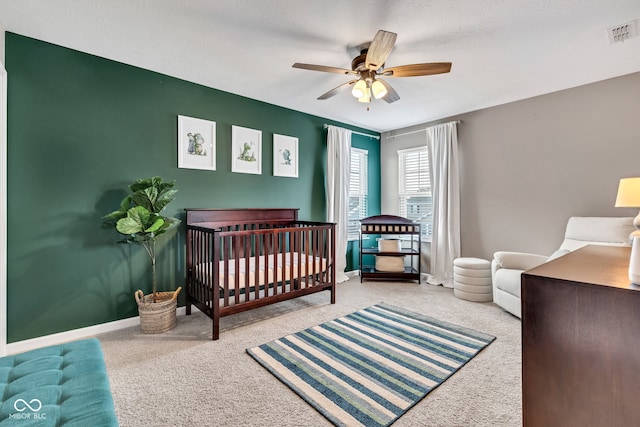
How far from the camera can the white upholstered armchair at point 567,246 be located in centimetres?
264

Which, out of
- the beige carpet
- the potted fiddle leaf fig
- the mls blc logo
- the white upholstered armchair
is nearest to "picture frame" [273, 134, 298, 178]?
the potted fiddle leaf fig

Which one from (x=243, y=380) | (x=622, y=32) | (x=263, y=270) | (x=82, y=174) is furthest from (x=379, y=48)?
(x=82, y=174)

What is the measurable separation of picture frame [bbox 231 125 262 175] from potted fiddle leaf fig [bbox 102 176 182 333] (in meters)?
0.94

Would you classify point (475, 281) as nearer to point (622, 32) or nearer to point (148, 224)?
point (622, 32)

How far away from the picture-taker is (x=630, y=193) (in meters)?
1.77

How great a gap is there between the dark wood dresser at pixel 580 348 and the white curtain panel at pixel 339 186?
10.7 feet

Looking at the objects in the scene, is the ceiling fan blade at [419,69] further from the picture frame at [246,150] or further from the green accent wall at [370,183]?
the green accent wall at [370,183]

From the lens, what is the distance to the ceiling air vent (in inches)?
80.0

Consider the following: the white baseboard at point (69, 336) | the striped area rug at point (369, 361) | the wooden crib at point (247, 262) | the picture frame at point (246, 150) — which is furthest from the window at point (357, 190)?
the white baseboard at point (69, 336)

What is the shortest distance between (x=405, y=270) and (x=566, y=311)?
3586 mm

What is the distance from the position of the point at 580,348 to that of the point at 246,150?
328cm

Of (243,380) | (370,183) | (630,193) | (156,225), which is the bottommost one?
(243,380)

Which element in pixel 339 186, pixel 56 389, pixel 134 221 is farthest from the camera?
pixel 339 186

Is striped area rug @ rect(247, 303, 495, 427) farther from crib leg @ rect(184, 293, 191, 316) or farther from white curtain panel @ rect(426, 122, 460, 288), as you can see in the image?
white curtain panel @ rect(426, 122, 460, 288)
